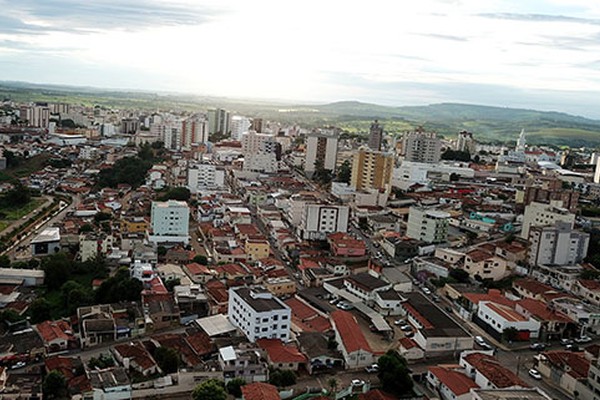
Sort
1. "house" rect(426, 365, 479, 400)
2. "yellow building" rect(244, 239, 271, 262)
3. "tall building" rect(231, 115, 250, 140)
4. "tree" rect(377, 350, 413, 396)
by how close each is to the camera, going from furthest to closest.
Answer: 1. "tall building" rect(231, 115, 250, 140)
2. "yellow building" rect(244, 239, 271, 262)
3. "tree" rect(377, 350, 413, 396)
4. "house" rect(426, 365, 479, 400)

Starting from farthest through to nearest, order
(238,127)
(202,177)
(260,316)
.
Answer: (238,127)
(202,177)
(260,316)

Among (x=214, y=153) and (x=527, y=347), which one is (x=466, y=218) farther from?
(x=214, y=153)

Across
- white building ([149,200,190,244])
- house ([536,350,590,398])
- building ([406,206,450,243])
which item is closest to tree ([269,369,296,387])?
house ([536,350,590,398])

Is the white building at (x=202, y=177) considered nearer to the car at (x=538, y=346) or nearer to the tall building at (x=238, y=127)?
the car at (x=538, y=346)

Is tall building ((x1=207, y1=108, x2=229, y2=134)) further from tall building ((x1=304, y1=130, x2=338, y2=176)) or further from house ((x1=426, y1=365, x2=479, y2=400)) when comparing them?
house ((x1=426, y1=365, x2=479, y2=400))

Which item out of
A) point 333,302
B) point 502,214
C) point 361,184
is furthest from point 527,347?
point 361,184

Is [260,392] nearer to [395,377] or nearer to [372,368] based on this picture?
[395,377]

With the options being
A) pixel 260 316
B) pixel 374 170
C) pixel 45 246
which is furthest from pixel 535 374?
pixel 374 170
